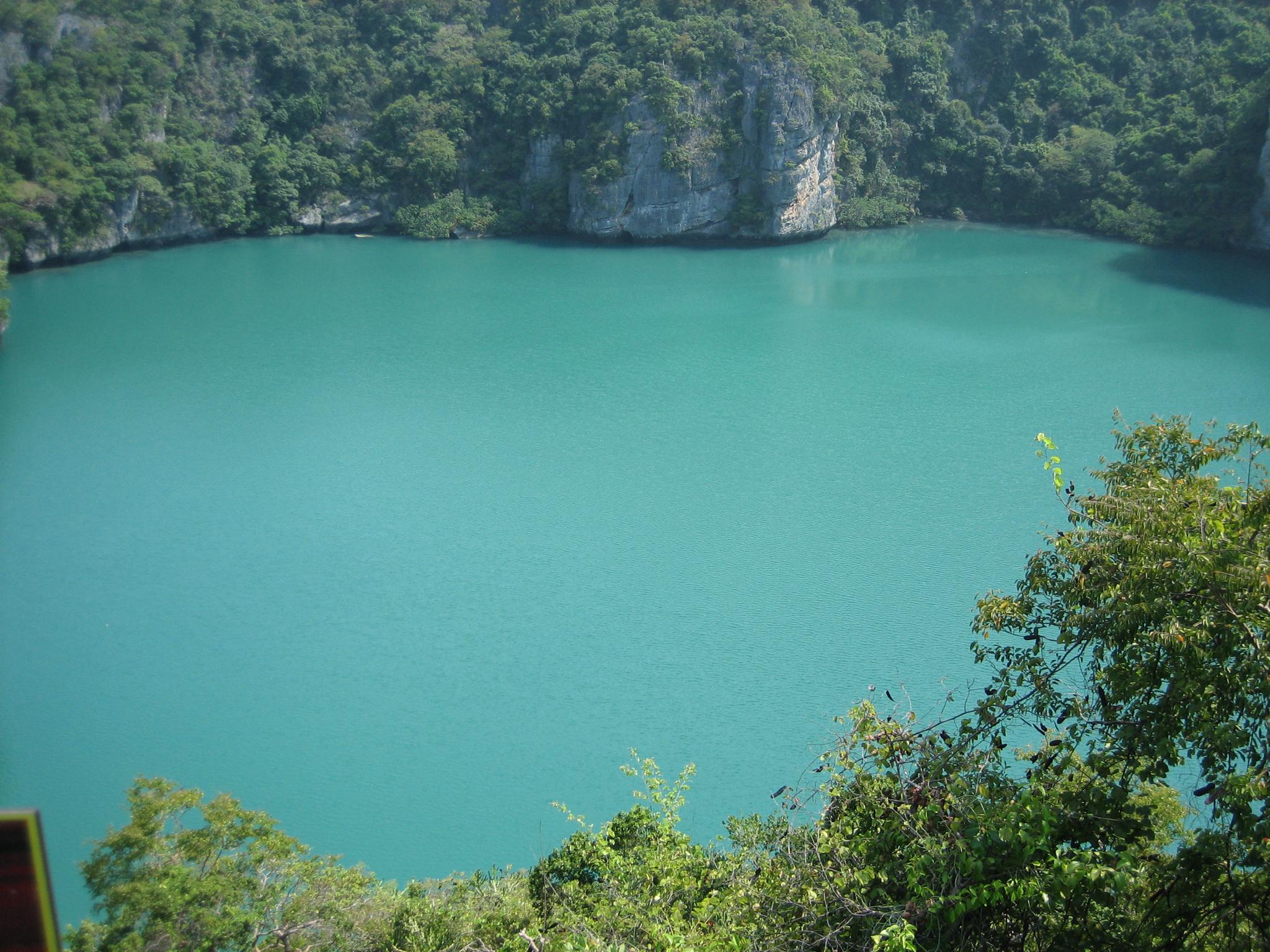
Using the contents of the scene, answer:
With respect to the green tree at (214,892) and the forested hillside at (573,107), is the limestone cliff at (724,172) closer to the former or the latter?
the forested hillside at (573,107)

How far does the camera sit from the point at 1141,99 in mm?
24266

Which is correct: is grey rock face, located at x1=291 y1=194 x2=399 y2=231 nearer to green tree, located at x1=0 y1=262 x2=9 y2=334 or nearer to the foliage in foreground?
green tree, located at x1=0 y1=262 x2=9 y2=334

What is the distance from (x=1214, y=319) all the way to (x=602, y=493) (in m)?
11.3

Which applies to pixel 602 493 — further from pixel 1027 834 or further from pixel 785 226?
pixel 785 226

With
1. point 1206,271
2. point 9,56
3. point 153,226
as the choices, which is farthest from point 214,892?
point 9,56

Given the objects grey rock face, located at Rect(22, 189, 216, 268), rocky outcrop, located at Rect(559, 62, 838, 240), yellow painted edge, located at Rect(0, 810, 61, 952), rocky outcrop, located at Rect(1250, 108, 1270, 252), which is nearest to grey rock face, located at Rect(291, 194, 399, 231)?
grey rock face, located at Rect(22, 189, 216, 268)

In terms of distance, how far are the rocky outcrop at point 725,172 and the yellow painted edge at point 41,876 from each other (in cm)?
2232

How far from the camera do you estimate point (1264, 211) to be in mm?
20672

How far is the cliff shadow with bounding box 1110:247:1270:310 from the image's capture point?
18859mm

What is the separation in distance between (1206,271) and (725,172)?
30.5 feet

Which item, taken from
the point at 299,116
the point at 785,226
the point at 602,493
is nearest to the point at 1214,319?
the point at 785,226

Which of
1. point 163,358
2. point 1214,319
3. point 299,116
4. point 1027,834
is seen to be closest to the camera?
point 1027,834

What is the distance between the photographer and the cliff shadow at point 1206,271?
1886cm

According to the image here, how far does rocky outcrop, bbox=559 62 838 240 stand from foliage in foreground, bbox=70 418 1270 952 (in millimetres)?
19366
